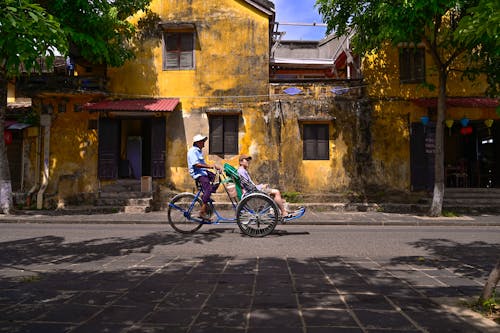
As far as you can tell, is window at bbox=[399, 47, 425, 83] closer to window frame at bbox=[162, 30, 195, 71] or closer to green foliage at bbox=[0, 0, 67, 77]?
window frame at bbox=[162, 30, 195, 71]

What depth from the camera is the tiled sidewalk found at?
9.33 feet

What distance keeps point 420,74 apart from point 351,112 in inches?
118

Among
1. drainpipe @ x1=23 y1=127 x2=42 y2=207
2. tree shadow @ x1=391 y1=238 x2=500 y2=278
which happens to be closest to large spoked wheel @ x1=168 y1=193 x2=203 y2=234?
tree shadow @ x1=391 y1=238 x2=500 y2=278

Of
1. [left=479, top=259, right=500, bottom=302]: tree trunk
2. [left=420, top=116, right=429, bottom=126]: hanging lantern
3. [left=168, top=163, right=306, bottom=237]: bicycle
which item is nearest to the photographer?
[left=479, top=259, right=500, bottom=302]: tree trunk

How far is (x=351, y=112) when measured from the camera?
14.1 meters

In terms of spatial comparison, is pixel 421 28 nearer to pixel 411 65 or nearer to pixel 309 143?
pixel 411 65

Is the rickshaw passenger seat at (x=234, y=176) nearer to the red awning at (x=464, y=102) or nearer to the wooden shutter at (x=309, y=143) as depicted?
the wooden shutter at (x=309, y=143)

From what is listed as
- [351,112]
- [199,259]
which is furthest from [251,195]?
[351,112]

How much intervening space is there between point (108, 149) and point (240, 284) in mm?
11622

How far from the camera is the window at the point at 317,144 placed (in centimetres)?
1422

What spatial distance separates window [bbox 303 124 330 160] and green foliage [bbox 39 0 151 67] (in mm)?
7391

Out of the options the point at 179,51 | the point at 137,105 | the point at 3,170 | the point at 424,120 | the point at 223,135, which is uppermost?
the point at 179,51

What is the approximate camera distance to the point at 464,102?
1323cm

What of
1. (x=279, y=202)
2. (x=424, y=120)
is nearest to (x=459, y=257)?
(x=279, y=202)
